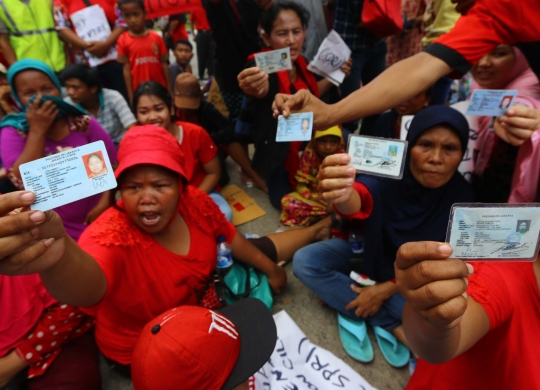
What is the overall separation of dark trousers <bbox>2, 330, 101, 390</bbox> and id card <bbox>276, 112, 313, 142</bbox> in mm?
1361

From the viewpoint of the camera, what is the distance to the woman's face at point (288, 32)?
7.28 ft

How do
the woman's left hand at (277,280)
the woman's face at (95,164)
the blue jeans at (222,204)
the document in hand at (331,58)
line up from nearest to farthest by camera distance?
the woman's face at (95,164), the woman's left hand at (277,280), the document in hand at (331,58), the blue jeans at (222,204)

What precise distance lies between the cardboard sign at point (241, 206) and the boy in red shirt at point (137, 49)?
1675 millimetres

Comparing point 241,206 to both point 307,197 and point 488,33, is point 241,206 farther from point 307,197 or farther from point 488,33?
point 488,33

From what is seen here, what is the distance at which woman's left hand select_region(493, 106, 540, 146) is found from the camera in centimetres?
138

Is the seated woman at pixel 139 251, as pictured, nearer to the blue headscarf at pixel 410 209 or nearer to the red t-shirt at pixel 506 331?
the blue headscarf at pixel 410 209

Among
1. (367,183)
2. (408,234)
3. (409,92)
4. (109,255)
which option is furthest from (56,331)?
(409,92)

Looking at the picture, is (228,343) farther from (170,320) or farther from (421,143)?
(421,143)

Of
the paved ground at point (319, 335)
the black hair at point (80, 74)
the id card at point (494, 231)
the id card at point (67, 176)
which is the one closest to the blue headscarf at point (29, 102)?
the black hair at point (80, 74)

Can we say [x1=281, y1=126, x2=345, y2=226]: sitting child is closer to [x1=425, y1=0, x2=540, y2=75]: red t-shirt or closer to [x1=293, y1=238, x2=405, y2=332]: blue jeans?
[x1=293, y1=238, x2=405, y2=332]: blue jeans

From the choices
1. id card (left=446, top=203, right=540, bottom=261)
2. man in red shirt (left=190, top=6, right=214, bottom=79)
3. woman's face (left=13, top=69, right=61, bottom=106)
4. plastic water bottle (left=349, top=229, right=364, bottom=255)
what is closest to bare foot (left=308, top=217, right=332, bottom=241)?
plastic water bottle (left=349, top=229, right=364, bottom=255)

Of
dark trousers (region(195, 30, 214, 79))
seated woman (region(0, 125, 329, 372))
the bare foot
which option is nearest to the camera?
seated woman (region(0, 125, 329, 372))

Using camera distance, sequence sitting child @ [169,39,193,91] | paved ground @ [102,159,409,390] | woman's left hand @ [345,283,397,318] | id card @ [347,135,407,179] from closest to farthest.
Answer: id card @ [347,135,407,179] → paved ground @ [102,159,409,390] → woman's left hand @ [345,283,397,318] → sitting child @ [169,39,193,91]

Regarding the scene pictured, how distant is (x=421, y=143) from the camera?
5.21 ft
